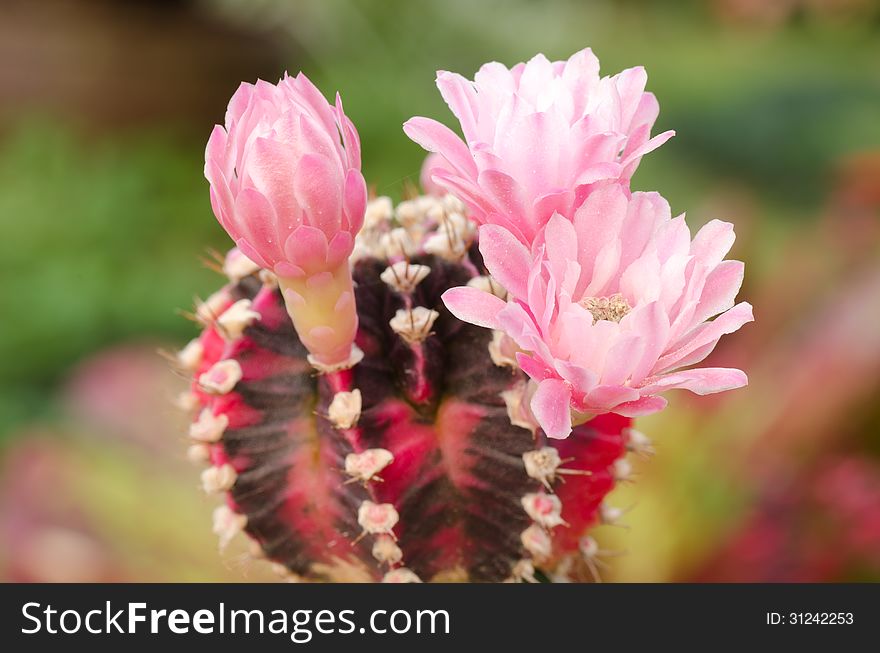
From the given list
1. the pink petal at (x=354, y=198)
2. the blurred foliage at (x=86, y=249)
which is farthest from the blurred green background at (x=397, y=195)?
the pink petal at (x=354, y=198)

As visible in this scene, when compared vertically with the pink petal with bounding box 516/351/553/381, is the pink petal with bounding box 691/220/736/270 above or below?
above

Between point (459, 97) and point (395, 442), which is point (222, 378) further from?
point (459, 97)

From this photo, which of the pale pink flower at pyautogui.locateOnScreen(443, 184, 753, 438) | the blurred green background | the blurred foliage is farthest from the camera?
the blurred foliage

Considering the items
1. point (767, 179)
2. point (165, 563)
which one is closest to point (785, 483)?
point (165, 563)

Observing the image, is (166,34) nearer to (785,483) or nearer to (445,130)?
(785,483)

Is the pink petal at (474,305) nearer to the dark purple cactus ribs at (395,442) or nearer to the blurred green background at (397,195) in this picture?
the dark purple cactus ribs at (395,442)

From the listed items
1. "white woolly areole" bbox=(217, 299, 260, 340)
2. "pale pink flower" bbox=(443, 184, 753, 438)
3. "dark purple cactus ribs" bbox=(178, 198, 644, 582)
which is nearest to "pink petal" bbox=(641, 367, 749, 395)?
"pale pink flower" bbox=(443, 184, 753, 438)

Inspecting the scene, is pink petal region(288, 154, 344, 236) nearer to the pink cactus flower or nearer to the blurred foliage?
the pink cactus flower
